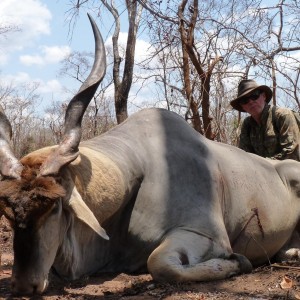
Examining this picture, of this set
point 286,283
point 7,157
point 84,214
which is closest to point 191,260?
point 286,283

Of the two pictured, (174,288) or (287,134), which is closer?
(174,288)

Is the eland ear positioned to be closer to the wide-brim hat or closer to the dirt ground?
the dirt ground

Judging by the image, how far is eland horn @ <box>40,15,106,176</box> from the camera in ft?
10.0

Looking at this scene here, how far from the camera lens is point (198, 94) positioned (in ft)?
26.4

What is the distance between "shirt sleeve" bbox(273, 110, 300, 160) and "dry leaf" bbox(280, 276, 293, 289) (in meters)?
2.11

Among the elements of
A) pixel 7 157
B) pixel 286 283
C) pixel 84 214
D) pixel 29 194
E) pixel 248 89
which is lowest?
pixel 286 283

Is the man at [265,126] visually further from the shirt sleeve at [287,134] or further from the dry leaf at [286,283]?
the dry leaf at [286,283]

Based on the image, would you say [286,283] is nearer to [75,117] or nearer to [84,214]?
[84,214]

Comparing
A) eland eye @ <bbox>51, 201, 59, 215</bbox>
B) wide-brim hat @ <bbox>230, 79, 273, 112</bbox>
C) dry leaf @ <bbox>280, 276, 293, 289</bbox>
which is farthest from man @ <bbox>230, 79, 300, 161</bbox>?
eland eye @ <bbox>51, 201, 59, 215</bbox>

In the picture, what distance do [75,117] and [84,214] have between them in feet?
1.99

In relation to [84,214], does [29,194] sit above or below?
above

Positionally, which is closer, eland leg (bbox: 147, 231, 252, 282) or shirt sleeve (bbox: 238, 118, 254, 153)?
eland leg (bbox: 147, 231, 252, 282)

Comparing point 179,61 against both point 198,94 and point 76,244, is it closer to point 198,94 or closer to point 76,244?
point 198,94

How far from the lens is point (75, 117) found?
3.35 meters
